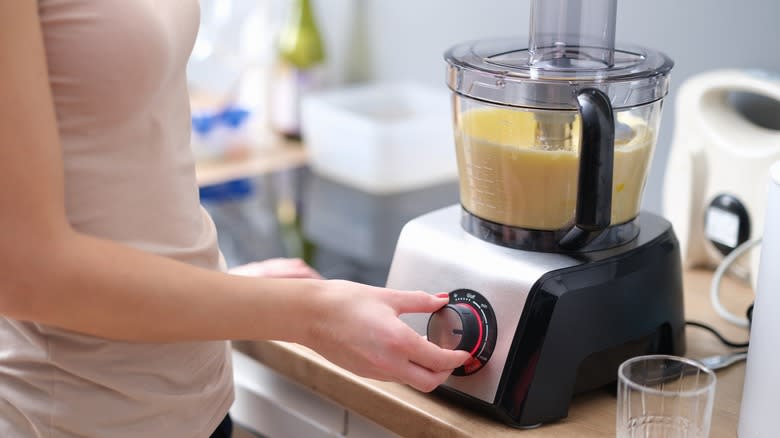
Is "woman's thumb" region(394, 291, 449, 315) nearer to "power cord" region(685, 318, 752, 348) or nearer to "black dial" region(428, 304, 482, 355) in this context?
"black dial" region(428, 304, 482, 355)

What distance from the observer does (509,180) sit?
0.80 meters

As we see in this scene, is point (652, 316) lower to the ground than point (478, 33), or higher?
lower

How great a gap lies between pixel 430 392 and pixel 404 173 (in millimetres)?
722

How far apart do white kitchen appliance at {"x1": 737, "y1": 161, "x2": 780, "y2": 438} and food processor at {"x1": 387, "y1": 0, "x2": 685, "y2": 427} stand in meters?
0.11

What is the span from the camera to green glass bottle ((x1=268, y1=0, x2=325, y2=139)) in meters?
1.68

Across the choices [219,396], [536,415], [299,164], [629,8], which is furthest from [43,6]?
[299,164]

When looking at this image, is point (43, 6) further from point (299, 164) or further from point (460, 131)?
point (299, 164)

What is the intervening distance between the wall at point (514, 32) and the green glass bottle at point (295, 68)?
0.03 m

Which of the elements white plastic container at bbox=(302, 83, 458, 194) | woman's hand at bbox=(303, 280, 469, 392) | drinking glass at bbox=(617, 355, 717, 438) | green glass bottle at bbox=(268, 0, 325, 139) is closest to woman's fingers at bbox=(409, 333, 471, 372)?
woman's hand at bbox=(303, 280, 469, 392)

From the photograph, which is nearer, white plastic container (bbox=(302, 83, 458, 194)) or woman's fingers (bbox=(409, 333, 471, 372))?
woman's fingers (bbox=(409, 333, 471, 372))

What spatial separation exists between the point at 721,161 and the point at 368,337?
0.57 m

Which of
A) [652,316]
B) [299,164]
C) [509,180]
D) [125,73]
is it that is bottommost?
[299,164]

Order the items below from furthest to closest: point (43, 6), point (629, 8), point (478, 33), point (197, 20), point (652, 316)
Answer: point (478, 33)
point (629, 8)
point (652, 316)
point (197, 20)
point (43, 6)

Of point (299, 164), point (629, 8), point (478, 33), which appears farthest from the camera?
point (299, 164)
